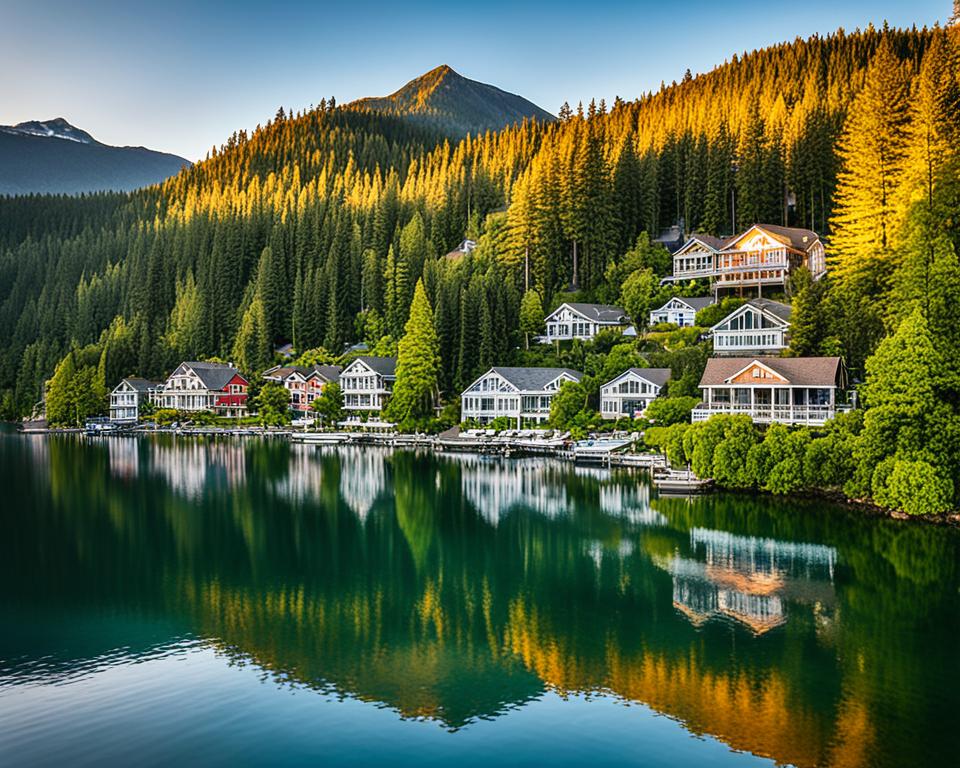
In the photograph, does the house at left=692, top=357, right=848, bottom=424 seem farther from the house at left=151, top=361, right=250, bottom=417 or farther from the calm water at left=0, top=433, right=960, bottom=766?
the house at left=151, top=361, right=250, bottom=417

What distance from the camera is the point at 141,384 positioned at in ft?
323

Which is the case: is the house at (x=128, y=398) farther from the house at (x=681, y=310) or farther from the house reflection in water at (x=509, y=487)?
the house at (x=681, y=310)

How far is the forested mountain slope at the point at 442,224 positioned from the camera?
77750mm

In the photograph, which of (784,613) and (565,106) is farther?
(565,106)

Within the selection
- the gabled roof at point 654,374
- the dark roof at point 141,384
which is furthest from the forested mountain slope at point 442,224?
the gabled roof at point 654,374

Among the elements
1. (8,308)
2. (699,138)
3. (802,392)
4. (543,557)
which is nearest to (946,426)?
(802,392)

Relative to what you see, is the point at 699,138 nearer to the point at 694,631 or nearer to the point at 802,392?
the point at 802,392

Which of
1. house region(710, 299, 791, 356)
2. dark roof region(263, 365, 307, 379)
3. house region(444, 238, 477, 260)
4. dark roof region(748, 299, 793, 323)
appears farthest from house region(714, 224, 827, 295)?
dark roof region(263, 365, 307, 379)

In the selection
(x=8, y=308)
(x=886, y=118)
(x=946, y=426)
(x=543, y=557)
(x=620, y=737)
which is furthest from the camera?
(x=8, y=308)

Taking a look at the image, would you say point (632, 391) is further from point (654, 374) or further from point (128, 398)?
point (128, 398)

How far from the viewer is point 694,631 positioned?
20.7 m

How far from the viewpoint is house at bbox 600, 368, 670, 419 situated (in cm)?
5844

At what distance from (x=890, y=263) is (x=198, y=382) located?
73.1m

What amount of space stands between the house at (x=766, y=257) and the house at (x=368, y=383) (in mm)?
32077
